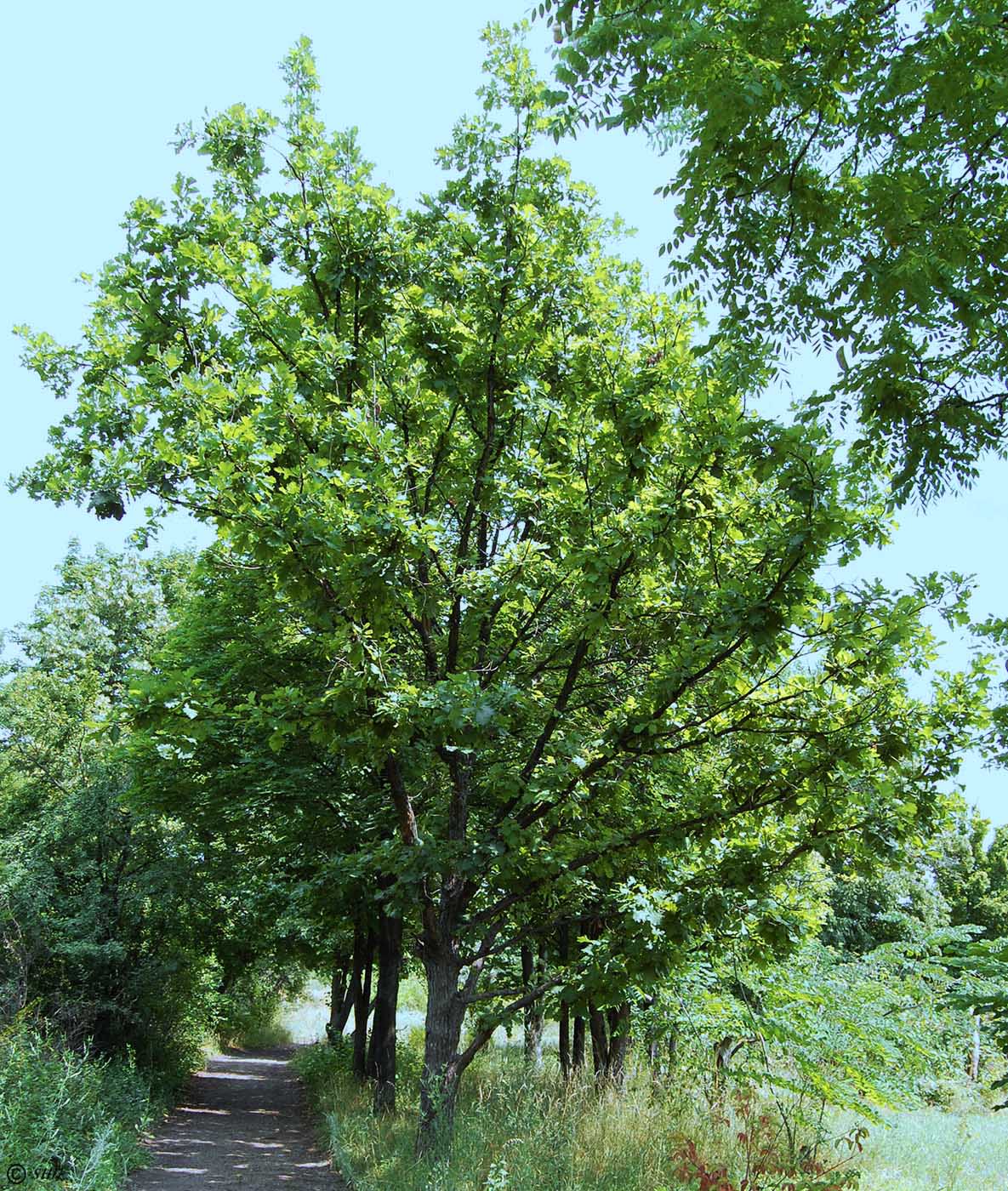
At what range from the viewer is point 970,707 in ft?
18.2

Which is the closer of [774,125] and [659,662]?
[774,125]

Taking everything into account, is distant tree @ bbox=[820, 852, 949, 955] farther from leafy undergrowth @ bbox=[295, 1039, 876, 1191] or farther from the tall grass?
leafy undergrowth @ bbox=[295, 1039, 876, 1191]

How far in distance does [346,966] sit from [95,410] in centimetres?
1769

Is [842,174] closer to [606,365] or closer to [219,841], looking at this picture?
[606,365]

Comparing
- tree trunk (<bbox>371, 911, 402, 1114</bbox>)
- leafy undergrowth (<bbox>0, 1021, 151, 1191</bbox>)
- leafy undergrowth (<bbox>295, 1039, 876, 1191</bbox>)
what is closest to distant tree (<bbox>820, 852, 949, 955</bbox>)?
tree trunk (<bbox>371, 911, 402, 1114</bbox>)

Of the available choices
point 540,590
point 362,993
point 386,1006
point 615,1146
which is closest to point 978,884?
point 362,993

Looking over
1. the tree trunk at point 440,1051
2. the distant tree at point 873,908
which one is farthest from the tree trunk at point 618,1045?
the distant tree at point 873,908

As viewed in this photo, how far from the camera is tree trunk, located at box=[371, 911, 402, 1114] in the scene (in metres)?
12.0

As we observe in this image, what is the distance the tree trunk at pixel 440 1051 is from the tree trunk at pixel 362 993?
311 inches

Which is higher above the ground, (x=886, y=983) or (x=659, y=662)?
(x=659, y=662)

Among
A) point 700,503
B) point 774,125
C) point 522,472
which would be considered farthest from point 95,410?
point 774,125

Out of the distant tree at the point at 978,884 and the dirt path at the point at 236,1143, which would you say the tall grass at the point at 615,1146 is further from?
the distant tree at the point at 978,884

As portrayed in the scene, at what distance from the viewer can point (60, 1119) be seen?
7996 mm

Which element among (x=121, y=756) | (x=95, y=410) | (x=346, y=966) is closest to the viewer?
(x=95, y=410)
